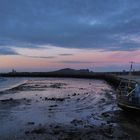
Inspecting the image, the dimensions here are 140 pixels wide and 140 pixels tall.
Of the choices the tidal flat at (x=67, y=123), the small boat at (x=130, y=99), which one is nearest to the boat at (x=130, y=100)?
the small boat at (x=130, y=99)

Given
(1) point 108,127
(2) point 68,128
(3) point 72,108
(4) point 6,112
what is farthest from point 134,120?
(4) point 6,112

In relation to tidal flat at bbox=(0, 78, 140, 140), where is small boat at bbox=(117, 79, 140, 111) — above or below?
above

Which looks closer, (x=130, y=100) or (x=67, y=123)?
(x=67, y=123)

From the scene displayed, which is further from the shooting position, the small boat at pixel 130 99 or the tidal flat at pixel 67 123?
the small boat at pixel 130 99

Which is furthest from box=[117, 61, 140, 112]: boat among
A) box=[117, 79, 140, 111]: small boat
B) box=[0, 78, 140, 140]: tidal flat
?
box=[0, 78, 140, 140]: tidal flat

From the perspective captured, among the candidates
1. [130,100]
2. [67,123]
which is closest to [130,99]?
[130,100]

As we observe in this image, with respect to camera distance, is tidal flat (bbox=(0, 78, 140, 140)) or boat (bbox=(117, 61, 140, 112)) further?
boat (bbox=(117, 61, 140, 112))

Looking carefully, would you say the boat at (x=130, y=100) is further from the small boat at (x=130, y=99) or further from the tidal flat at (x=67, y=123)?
the tidal flat at (x=67, y=123)

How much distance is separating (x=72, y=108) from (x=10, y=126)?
9165 mm

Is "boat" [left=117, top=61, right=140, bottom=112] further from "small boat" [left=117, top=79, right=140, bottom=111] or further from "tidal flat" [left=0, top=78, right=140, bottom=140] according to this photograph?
"tidal flat" [left=0, top=78, right=140, bottom=140]

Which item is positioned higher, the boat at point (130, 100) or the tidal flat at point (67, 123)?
the boat at point (130, 100)

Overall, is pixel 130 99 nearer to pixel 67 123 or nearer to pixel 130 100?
pixel 130 100

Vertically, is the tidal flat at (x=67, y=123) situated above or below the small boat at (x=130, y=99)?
below

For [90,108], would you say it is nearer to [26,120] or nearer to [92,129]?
[26,120]
